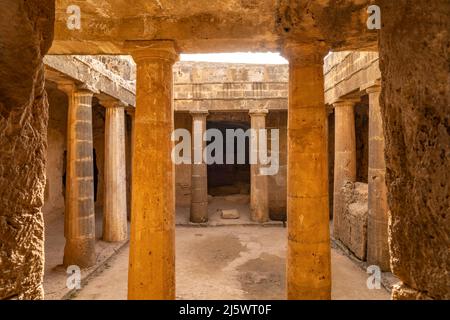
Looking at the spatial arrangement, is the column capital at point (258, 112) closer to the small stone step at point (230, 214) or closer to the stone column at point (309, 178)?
the small stone step at point (230, 214)

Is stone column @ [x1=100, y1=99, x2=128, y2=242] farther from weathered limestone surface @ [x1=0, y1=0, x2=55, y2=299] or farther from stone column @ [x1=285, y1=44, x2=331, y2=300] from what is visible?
weathered limestone surface @ [x1=0, y1=0, x2=55, y2=299]

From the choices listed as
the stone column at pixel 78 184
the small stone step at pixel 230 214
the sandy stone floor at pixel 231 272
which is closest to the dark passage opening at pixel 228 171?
the small stone step at pixel 230 214

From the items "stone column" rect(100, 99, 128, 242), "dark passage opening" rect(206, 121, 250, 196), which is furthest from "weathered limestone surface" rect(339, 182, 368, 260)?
"dark passage opening" rect(206, 121, 250, 196)

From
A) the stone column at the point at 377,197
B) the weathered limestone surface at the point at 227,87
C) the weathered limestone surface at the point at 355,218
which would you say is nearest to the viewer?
the stone column at the point at 377,197

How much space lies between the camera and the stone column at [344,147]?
1162 cm

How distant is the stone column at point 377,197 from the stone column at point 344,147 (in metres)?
2.12

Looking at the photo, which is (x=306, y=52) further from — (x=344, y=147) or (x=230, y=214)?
(x=230, y=214)

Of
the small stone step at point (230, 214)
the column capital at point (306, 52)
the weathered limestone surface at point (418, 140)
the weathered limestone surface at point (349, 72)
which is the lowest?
the small stone step at point (230, 214)

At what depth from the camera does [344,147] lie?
11719mm

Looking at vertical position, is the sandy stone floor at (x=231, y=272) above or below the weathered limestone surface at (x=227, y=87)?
below

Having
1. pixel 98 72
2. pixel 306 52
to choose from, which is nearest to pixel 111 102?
pixel 98 72

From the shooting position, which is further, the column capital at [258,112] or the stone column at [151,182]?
the column capital at [258,112]

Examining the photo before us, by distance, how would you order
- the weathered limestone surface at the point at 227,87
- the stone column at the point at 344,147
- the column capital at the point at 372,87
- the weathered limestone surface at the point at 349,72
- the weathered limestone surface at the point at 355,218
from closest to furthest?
the column capital at the point at 372,87 < the weathered limestone surface at the point at 349,72 < the weathered limestone surface at the point at 355,218 < the stone column at the point at 344,147 < the weathered limestone surface at the point at 227,87
